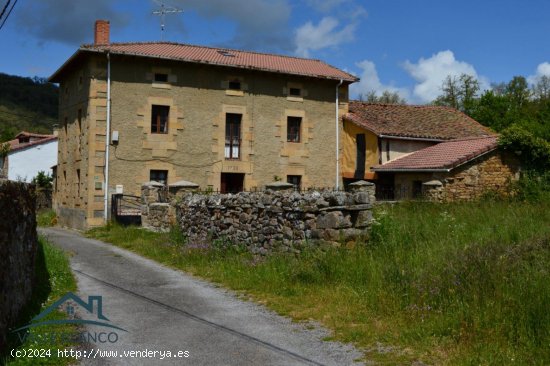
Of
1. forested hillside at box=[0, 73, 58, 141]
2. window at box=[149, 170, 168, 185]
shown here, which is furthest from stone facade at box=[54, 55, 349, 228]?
forested hillside at box=[0, 73, 58, 141]

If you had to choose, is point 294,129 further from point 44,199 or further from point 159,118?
point 44,199

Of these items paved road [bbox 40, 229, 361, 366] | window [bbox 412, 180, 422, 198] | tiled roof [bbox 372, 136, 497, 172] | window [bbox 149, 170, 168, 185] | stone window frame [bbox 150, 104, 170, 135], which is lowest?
paved road [bbox 40, 229, 361, 366]

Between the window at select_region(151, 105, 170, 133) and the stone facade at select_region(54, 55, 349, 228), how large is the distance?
23cm

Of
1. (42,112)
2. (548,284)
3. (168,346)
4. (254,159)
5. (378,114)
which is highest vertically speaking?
(42,112)

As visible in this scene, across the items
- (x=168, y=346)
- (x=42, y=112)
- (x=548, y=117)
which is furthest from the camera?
(x=42, y=112)

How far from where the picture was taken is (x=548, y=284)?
573cm

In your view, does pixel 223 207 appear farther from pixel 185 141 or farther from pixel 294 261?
pixel 185 141

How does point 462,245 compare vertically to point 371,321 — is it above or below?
above

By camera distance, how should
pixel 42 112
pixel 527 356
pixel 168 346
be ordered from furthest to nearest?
pixel 42 112
pixel 168 346
pixel 527 356

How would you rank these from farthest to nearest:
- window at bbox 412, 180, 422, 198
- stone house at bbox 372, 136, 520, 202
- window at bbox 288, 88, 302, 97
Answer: window at bbox 288, 88, 302, 97 < window at bbox 412, 180, 422, 198 < stone house at bbox 372, 136, 520, 202

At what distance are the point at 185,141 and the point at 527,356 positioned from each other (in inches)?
735

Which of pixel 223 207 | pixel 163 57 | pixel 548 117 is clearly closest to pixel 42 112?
pixel 163 57

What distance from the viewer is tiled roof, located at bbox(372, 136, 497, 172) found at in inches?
787

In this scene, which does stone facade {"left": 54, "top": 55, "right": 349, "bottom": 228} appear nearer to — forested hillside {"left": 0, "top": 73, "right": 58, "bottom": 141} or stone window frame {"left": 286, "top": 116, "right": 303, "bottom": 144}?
stone window frame {"left": 286, "top": 116, "right": 303, "bottom": 144}
